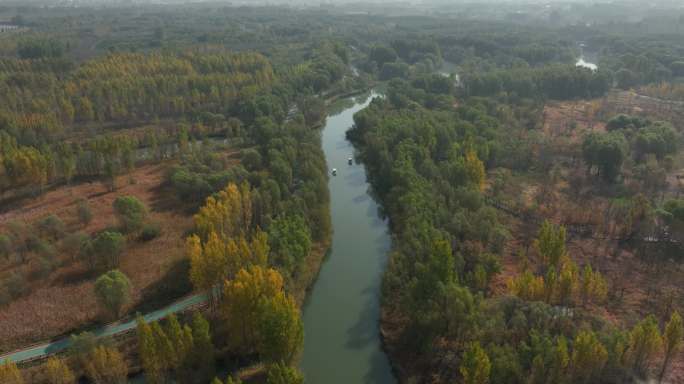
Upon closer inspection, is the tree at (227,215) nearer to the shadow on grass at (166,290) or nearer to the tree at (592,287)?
the shadow on grass at (166,290)

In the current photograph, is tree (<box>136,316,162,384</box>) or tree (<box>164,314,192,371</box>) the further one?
tree (<box>164,314,192,371</box>)

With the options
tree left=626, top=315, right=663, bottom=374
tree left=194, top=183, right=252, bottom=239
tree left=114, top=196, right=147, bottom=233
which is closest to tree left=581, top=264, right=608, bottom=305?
tree left=626, top=315, right=663, bottom=374

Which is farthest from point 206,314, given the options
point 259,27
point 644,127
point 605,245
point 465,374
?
point 259,27

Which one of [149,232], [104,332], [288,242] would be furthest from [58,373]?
[149,232]

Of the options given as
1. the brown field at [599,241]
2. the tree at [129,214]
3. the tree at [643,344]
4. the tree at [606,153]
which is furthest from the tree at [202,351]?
the tree at [606,153]

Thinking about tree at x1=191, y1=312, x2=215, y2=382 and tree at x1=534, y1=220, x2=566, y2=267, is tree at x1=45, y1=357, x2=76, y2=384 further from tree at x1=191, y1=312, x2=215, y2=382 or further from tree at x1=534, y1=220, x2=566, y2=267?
tree at x1=534, y1=220, x2=566, y2=267

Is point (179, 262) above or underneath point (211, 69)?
underneath

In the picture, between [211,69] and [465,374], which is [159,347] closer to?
[465,374]
